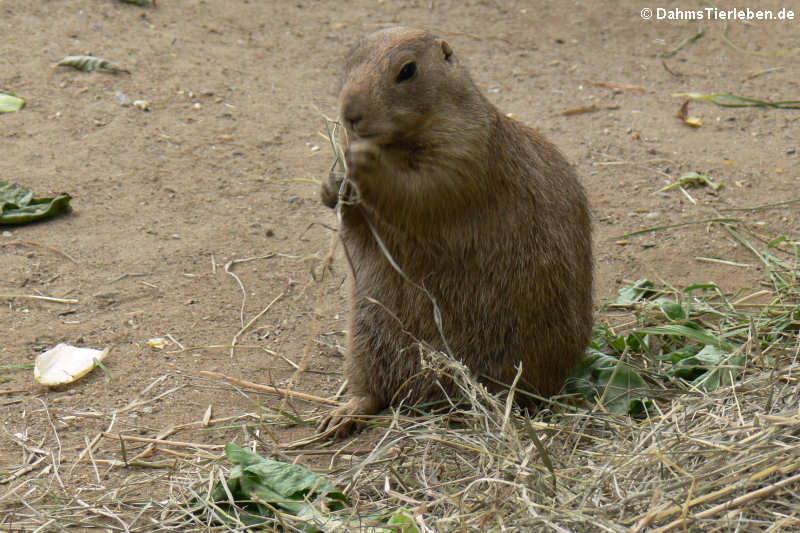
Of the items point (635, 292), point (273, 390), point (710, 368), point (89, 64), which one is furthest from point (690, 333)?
point (89, 64)

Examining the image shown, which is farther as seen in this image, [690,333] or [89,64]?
[89,64]

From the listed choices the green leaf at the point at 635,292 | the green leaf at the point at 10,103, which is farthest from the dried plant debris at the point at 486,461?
A: the green leaf at the point at 10,103

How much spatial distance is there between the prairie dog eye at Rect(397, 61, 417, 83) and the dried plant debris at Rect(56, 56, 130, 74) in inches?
174

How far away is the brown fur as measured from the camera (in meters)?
4.15

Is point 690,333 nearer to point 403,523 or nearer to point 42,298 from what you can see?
point 403,523

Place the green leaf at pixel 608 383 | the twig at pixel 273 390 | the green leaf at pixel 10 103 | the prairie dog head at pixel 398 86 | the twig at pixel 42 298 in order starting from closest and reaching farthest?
the prairie dog head at pixel 398 86
the green leaf at pixel 608 383
the twig at pixel 273 390
the twig at pixel 42 298
the green leaf at pixel 10 103

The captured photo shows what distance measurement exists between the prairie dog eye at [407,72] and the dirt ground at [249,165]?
31.3 inches

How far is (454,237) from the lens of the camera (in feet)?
14.3

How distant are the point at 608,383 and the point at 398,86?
1582mm

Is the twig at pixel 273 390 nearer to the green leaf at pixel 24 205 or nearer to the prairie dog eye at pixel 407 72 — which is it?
the prairie dog eye at pixel 407 72

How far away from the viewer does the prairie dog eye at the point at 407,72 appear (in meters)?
4.04

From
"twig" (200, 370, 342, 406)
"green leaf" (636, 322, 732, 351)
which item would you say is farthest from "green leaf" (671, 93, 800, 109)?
"twig" (200, 370, 342, 406)

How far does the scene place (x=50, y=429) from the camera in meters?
4.29

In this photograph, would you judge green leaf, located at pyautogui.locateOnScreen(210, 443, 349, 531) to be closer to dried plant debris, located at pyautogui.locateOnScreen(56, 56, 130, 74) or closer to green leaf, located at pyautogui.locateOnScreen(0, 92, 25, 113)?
green leaf, located at pyautogui.locateOnScreen(0, 92, 25, 113)
